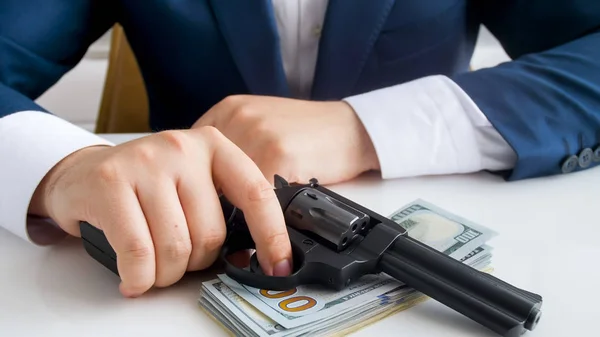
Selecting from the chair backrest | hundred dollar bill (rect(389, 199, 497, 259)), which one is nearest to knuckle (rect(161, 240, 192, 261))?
hundred dollar bill (rect(389, 199, 497, 259))

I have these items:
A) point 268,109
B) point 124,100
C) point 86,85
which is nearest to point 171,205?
point 268,109

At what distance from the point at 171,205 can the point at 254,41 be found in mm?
448

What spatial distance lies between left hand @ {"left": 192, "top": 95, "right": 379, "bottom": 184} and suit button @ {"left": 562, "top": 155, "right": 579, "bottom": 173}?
230 millimetres

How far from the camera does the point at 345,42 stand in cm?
90

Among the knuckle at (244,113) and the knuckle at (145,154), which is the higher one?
the knuckle at (145,154)

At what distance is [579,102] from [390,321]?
1.45ft

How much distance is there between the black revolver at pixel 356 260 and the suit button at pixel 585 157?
35cm

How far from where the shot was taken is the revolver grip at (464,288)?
0.42 meters

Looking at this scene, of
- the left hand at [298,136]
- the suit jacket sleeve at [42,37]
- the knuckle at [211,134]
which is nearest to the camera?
the knuckle at [211,134]

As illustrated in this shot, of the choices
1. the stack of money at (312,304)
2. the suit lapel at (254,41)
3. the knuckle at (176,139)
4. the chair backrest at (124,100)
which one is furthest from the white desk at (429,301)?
the chair backrest at (124,100)

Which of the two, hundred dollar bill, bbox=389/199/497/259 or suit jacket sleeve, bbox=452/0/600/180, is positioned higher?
suit jacket sleeve, bbox=452/0/600/180

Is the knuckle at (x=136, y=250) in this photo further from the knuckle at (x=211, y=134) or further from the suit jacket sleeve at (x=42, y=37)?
the suit jacket sleeve at (x=42, y=37)

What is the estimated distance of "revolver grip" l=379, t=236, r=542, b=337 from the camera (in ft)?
1.38

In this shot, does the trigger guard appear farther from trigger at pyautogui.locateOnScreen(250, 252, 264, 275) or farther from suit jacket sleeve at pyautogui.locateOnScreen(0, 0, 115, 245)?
suit jacket sleeve at pyautogui.locateOnScreen(0, 0, 115, 245)
